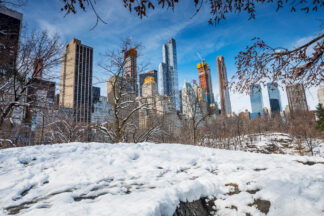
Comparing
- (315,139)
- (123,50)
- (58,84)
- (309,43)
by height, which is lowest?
(315,139)

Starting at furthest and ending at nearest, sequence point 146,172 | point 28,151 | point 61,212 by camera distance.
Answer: point 28,151, point 146,172, point 61,212

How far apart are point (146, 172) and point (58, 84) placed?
25.5 ft

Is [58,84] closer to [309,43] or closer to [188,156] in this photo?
[188,156]

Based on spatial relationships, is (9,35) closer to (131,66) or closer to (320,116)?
(131,66)

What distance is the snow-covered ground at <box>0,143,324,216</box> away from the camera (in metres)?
2.56

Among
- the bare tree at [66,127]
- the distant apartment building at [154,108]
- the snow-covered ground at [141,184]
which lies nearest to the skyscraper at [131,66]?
the distant apartment building at [154,108]

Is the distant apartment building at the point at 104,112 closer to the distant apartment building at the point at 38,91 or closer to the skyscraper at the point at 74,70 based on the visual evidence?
the skyscraper at the point at 74,70

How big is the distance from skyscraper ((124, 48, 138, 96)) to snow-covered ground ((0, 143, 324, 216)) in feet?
28.1

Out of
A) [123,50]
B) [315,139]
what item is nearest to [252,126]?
[315,139]

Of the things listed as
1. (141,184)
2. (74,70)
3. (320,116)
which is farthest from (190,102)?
(320,116)

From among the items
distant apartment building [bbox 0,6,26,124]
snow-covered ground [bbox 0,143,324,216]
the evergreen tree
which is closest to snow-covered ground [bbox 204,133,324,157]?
the evergreen tree

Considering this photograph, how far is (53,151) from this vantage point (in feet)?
18.7

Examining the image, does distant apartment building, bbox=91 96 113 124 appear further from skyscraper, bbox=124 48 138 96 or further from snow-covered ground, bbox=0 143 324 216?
snow-covered ground, bbox=0 143 324 216

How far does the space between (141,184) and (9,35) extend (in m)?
9.25
